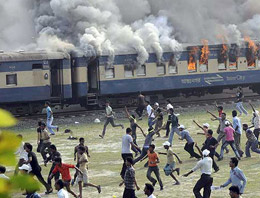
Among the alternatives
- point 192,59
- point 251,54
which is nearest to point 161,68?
point 192,59

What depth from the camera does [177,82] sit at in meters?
31.2

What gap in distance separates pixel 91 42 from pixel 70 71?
2.46 m

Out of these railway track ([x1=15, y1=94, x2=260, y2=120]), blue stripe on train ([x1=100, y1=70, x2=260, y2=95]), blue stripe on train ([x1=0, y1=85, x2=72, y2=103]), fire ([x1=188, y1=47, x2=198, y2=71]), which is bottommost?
railway track ([x1=15, y1=94, x2=260, y2=120])

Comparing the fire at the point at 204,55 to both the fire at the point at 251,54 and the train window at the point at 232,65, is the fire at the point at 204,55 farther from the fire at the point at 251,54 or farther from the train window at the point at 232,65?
the fire at the point at 251,54

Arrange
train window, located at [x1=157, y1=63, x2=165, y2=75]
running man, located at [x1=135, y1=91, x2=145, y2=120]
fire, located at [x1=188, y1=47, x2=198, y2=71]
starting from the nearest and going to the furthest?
running man, located at [x1=135, y1=91, x2=145, y2=120] < train window, located at [x1=157, y1=63, x2=165, y2=75] < fire, located at [x1=188, y1=47, x2=198, y2=71]

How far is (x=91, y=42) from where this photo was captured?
30.9 m

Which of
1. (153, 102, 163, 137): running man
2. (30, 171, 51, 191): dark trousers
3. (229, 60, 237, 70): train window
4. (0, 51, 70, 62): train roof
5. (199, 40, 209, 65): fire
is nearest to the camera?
(30, 171, 51, 191): dark trousers

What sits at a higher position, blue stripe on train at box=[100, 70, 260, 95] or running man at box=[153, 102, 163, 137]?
blue stripe on train at box=[100, 70, 260, 95]

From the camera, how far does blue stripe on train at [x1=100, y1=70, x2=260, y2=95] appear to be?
98.2 ft

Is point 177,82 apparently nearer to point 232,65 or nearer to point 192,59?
point 192,59

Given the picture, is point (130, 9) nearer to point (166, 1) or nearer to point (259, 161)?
point (166, 1)

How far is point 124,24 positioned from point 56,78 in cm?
1687

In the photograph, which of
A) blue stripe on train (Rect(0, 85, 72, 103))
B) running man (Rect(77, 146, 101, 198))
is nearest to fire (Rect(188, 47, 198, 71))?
blue stripe on train (Rect(0, 85, 72, 103))

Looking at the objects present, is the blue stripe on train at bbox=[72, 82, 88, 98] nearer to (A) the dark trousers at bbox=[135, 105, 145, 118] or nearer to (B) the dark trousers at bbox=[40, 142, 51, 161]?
(A) the dark trousers at bbox=[135, 105, 145, 118]
